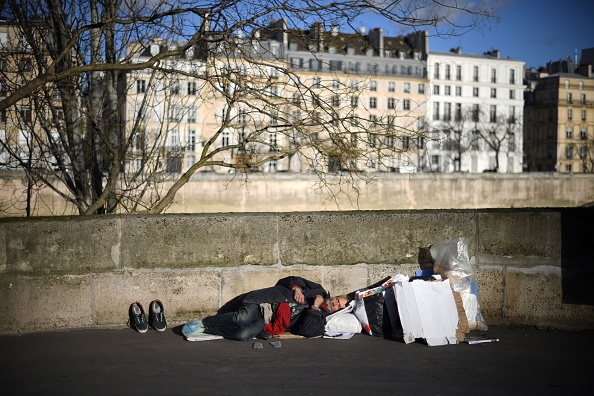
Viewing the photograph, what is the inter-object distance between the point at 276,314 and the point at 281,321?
86 mm

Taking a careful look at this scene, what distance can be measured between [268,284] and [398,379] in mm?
2002

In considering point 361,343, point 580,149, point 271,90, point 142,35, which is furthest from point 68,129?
point 580,149

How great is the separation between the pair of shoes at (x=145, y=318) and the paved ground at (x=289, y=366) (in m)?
0.10

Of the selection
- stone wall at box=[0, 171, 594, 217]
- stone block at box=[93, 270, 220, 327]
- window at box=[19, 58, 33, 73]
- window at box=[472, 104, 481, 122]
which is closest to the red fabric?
stone block at box=[93, 270, 220, 327]

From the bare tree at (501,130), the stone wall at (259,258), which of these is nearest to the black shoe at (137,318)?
the stone wall at (259,258)

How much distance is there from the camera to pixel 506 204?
156 ft

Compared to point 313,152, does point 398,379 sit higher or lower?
lower

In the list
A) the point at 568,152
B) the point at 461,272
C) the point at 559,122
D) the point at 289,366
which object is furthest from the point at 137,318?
the point at 559,122

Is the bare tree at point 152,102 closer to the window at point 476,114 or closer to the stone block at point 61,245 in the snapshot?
the stone block at point 61,245

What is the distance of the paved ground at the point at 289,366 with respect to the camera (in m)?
4.76

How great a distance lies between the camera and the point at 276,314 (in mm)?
6277

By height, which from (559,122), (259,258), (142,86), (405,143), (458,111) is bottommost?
(259,258)

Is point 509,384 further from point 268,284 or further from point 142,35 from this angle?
point 142,35

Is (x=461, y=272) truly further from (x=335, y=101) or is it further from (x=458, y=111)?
(x=458, y=111)
